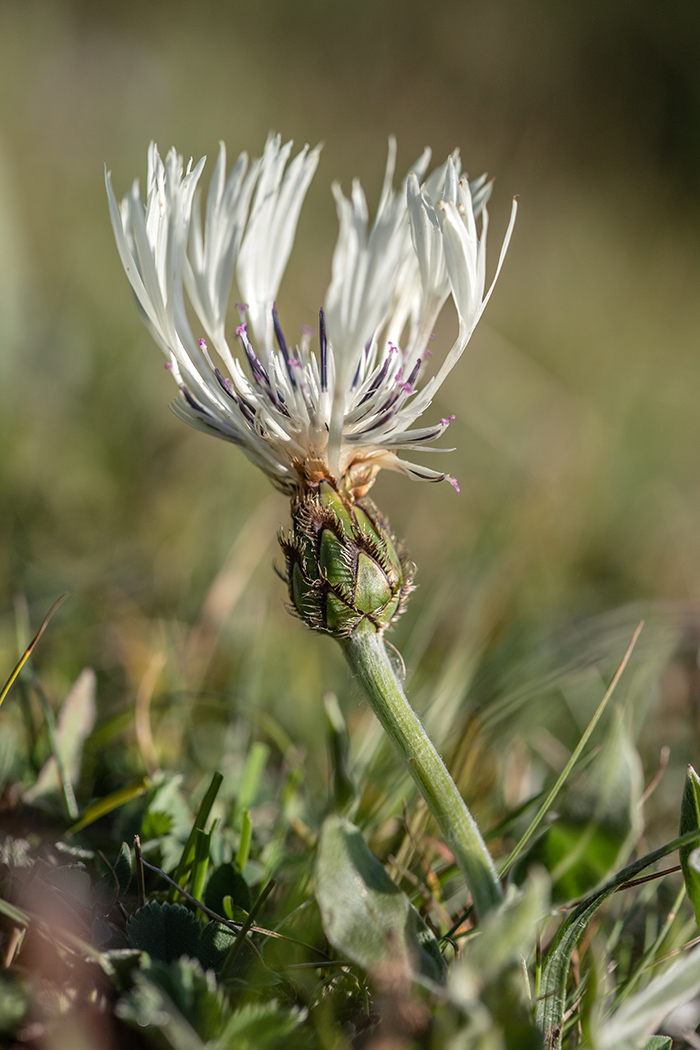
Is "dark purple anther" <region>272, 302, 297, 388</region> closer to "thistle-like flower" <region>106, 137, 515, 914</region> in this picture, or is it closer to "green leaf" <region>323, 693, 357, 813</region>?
"thistle-like flower" <region>106, 137, 515, 914</region>

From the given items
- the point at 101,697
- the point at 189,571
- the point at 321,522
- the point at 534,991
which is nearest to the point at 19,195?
the point at 189,571

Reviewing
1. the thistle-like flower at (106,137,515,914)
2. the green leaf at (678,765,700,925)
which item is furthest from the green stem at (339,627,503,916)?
the green leaf at (678,765,700,925)

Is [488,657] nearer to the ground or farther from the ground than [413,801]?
farther from the ground

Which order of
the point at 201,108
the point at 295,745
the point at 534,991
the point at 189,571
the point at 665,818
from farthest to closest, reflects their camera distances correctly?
the point at 201,108 → the point at 189,571 → the point at 295,745 → the point at 665,818 → the point at 534,991

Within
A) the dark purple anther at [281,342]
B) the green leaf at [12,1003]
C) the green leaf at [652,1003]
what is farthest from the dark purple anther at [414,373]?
the green leaf at [12,1003]

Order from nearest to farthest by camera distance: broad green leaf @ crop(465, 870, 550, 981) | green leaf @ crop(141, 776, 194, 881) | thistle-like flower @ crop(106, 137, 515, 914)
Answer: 1. broad green leaf @ crop(465, 870, 550, 981)
2. thistle-like flower @ crop(106, 137, 515, 914)
3. green leaf @ crop(141, 776, 194, 881)

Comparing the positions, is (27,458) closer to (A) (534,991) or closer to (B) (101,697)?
(B) (101,697)
